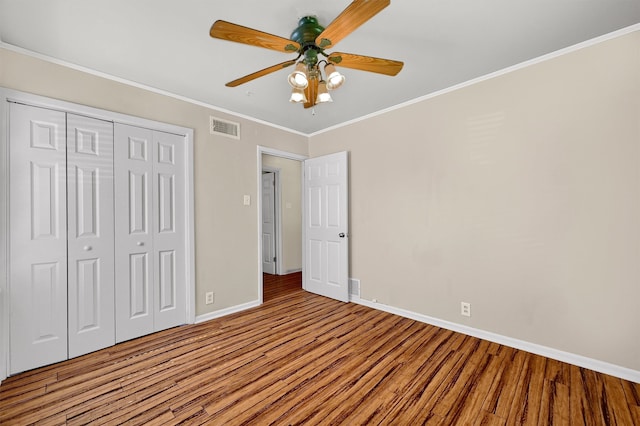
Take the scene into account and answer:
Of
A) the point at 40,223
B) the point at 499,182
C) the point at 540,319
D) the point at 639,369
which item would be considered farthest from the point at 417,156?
the point at 40,223

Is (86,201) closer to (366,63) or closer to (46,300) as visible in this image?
(46,300)

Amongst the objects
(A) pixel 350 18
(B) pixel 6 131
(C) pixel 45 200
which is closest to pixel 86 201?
(C) pixel 45 200

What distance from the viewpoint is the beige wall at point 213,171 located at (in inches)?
92.7

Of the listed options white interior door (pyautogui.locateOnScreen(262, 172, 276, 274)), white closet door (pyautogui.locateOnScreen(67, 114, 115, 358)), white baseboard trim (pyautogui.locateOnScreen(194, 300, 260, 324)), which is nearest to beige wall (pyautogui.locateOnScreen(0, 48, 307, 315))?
white baseboard trim (pyautogui.locateOnScreen(194, 300, 260, 324))

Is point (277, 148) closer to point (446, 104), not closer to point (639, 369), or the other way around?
point (446, 104)

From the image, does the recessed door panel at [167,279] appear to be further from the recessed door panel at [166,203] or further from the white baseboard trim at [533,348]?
the white baseboard trim at [533,348]

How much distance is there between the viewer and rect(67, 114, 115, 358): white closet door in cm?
230

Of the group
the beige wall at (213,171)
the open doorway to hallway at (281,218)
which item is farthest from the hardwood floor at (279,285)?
the beige wall at (213,171)

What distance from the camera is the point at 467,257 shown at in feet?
8.85

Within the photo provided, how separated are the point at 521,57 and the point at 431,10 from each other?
1.14 meters

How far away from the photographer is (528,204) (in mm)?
2348

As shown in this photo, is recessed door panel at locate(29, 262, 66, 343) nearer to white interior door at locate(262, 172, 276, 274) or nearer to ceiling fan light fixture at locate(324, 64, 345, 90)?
ceiling fan light fixture at locate(324, 64, 345, 90)

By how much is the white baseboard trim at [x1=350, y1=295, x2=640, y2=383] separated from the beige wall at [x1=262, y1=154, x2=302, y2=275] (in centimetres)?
265

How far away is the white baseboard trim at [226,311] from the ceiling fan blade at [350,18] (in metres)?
2.93
